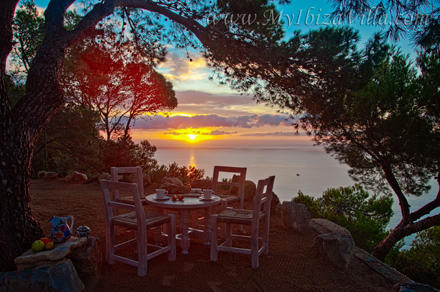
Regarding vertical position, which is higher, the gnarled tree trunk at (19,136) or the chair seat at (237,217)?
the gnarled tree trunk at (19,136)

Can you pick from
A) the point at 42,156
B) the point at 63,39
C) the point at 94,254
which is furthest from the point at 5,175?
the point at 42,156

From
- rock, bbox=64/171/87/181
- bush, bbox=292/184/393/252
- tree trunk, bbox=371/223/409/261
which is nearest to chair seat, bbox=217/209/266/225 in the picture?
bush, bbox=292/184/393/252

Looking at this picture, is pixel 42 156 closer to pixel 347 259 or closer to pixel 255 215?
pixel 255 215

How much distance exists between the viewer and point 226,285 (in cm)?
246

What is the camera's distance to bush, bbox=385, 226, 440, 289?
18.1ft

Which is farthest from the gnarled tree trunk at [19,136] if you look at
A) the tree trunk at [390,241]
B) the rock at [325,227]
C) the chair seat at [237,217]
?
the tree trunk at [390,241]

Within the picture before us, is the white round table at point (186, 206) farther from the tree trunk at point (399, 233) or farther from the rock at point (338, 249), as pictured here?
the tree trunk at point (399, 233)

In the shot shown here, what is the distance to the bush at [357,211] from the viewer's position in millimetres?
6297

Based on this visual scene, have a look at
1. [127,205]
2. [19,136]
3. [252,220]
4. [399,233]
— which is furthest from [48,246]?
→ [399,233]

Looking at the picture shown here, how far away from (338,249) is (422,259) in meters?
4.45

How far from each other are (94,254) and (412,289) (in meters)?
2.73

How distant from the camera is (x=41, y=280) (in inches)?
82.1

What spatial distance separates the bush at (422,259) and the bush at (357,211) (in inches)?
22.1

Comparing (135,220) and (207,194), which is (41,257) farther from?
(207,194)
